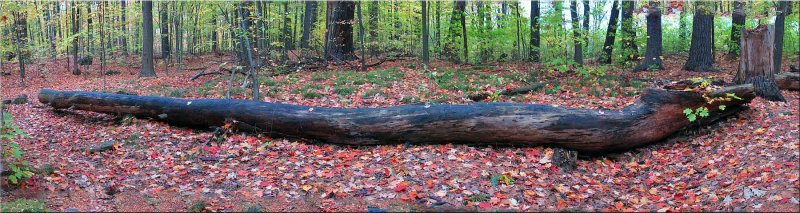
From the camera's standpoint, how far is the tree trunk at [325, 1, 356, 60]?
52.3 feet

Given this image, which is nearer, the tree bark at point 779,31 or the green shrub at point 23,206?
the green shrub at point 23,206

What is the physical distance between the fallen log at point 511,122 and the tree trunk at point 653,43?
6586mm

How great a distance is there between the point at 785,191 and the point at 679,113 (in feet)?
9.23

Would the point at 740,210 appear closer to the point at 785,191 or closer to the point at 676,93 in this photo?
the point at 785,191

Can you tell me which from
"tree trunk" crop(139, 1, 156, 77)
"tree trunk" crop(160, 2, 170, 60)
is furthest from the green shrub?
"tree trunk" crop(160, 2, 170, 60)

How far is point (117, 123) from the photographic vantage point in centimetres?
896

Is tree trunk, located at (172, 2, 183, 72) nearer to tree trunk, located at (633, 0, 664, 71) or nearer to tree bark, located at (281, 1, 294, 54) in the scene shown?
tree bark, located at (281, 1, 294, 54)

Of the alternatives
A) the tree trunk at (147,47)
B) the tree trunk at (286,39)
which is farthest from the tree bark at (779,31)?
the tree trunk at (147,47)

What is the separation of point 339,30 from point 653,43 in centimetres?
1015

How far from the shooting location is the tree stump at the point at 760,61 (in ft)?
24.4

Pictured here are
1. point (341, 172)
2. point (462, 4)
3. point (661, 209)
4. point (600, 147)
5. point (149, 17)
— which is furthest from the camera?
point (149, 17)

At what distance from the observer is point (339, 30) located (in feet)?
53.1

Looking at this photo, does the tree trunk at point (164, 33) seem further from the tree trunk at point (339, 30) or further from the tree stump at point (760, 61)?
the tree stump at point (760, 61)

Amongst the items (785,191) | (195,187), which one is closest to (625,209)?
(785,191)
